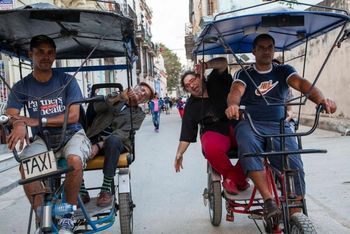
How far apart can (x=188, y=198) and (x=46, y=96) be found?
3139 mm

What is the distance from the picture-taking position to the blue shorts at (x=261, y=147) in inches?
150

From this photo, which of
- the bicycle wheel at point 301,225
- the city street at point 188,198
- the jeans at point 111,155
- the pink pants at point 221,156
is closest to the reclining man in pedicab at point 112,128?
the jeans at point 111,155

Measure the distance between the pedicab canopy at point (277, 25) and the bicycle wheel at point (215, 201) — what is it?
144 cm

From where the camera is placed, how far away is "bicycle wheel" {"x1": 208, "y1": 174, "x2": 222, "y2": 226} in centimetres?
487

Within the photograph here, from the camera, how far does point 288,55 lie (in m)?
17.8

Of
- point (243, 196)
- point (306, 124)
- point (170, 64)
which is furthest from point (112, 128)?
point (170, 64)

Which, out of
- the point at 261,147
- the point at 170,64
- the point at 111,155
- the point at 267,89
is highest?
the point at 170,64

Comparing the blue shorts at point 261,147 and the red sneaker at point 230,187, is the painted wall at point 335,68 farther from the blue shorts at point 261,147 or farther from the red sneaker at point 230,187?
the blue shorts at point 261,147

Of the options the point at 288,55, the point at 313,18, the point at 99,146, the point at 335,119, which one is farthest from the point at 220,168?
the point at 288,55

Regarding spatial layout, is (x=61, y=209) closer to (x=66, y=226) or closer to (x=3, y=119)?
(x=66, y=226)

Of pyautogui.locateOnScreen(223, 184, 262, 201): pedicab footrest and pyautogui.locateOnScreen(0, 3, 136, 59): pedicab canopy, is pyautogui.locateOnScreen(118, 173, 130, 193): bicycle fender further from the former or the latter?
pyautogui.locateOnScreen(0, 3, 136, 59): pedicab canopy

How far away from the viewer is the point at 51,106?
421 centimetres

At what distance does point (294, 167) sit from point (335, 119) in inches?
427

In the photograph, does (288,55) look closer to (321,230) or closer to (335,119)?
(335,119)
